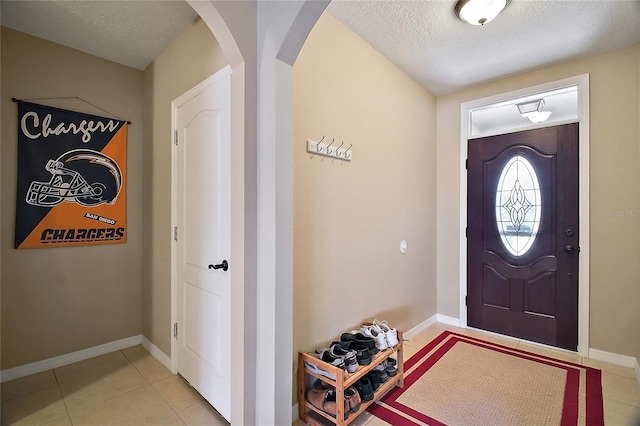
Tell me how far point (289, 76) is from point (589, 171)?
110 inches

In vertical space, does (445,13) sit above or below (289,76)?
above

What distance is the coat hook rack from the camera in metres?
1.92

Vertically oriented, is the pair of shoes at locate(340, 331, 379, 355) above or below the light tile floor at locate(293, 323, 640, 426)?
above

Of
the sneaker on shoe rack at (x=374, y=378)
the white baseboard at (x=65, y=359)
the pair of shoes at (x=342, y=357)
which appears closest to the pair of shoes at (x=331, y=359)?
the pair of shoes at (x=342, y=357)

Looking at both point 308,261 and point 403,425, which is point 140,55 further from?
point 403,425

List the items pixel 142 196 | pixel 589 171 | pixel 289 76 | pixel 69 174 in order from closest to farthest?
1. pixel 289 76
2. pixel 69 174
3. pixel 589 171
4. pixel 142 196

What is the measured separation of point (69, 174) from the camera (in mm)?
2416

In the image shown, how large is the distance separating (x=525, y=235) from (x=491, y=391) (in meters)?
1.57

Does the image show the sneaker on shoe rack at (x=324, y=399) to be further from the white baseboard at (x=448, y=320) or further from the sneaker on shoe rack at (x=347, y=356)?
the white baseboard at (x=448, y=320)

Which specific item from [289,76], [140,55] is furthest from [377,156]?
[140,55]

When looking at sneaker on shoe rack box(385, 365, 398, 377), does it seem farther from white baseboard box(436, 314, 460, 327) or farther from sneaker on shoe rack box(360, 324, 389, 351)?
white baseboard box(436, 314, 460, 327)

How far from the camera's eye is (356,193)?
2.32 metres

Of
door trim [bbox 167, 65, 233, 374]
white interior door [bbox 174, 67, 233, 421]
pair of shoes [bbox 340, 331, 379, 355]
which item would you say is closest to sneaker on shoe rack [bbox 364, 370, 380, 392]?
pair of shoes [bbox 340, 331, 379, 355]

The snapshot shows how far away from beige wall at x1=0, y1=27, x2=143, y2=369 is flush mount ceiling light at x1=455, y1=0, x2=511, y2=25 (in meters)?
2.78
